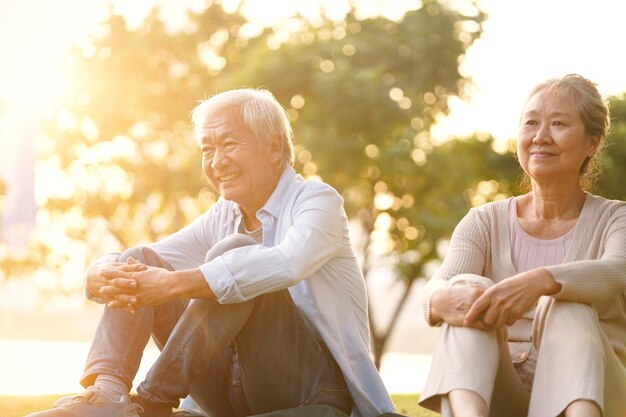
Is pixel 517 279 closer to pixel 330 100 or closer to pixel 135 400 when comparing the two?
pixel 135 400

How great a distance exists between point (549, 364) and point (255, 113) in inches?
75.9

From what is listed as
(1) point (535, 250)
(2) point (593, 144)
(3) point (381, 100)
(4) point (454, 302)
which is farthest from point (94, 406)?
(3) point (381, 100)

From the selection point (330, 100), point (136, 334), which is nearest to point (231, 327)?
point (136, 334)

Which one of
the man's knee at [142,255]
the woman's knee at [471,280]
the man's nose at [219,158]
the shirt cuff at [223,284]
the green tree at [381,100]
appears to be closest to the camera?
the woman's knee at [471,280]

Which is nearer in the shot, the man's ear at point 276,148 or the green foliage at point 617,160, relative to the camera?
the man's ear at point 276,148

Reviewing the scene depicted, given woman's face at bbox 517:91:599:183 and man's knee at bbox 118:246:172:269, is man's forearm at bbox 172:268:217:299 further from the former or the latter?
woman's face at bbox 517:91:599:183

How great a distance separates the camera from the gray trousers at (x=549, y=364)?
130 inches

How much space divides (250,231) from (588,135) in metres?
1.68

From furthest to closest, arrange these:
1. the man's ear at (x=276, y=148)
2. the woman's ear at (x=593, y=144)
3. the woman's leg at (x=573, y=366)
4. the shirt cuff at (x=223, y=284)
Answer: the man's ear at (x=276, y=148) → the woman's ear at (x=593, y=144) → the shirt cuff at (x=223, y=284) → the woman's leg at (x=573, y=366)

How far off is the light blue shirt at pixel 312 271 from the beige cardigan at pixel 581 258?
0.57 m

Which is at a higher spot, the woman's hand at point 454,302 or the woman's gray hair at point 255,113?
the woman's gray hair at point 255,113

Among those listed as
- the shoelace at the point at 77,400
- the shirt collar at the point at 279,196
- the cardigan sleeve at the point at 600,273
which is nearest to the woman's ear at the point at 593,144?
the cardigan sleeve at the point at 600,273

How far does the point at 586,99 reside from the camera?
3963 mm

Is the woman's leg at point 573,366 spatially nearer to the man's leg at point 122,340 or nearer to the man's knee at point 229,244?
the man's knee at point 229,244
